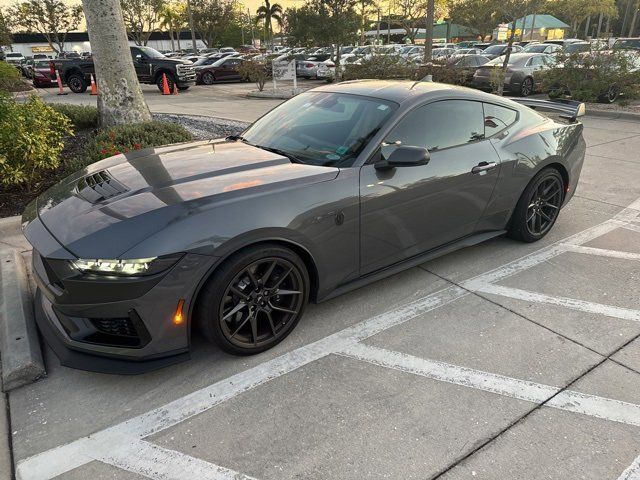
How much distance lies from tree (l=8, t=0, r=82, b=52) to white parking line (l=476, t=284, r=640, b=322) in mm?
50790

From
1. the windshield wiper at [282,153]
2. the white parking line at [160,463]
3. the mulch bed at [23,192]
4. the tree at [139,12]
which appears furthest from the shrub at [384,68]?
the tree at [139,12]

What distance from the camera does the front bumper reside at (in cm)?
238

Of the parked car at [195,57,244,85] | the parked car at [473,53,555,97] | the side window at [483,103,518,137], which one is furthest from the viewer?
the parked car at [195,57,244,85]

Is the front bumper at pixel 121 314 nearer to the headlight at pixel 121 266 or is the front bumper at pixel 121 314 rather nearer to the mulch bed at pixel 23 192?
the headlight at pixel 121 266

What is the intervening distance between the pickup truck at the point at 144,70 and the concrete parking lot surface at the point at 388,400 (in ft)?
61.9

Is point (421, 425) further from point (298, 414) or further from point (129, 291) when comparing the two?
point (129, 291)

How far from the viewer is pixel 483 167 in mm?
3746

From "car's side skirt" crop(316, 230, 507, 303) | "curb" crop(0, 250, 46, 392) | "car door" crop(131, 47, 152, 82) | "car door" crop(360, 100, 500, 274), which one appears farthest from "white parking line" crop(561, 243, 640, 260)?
"car door" crop(131, 47, 152, 82)

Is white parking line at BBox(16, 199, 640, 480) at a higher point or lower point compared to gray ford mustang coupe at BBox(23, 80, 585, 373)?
lower

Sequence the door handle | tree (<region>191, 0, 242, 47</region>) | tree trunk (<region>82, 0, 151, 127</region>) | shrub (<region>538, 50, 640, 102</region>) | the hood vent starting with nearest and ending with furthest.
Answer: the hood vent < the door handle < tree trunk (<region>82, 0, 151, 127</region>) < shrub (<region>538, 50, 640, 102</region>) < tree (<region>191, 0, 242, 47</region>)

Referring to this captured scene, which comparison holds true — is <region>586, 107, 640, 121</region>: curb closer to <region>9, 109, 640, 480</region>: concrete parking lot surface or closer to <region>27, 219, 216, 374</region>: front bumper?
<region>9, 109, 640, 480</region>: concrete parking lot surface

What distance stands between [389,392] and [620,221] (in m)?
3.92

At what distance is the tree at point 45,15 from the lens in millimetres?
42281

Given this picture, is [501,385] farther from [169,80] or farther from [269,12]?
[269,12]
